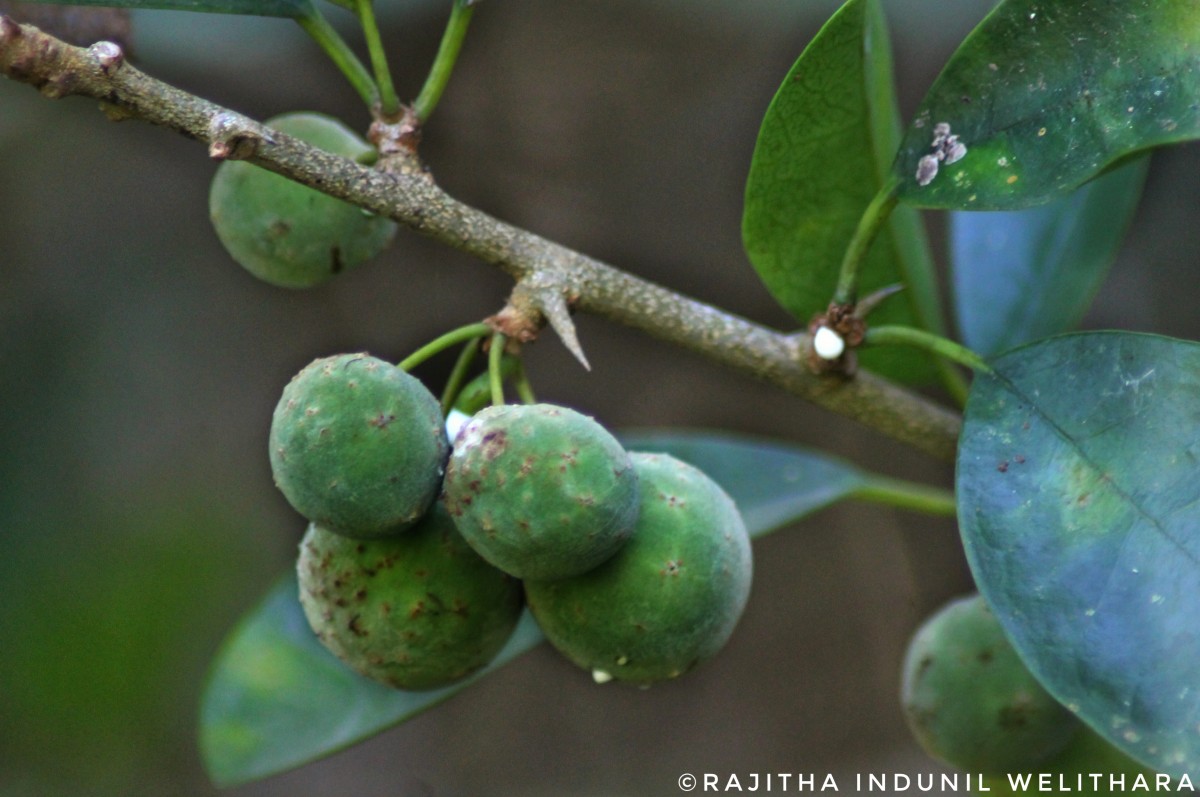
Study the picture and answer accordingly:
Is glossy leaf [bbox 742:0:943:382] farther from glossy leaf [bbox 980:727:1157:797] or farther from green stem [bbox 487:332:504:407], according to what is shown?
glossy leaf [bbox 980:727:1157:797]

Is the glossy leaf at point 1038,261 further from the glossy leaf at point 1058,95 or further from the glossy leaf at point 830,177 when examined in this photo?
the glossy leaf at point 1058,95

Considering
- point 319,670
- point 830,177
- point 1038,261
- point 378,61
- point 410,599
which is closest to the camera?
point 410,599

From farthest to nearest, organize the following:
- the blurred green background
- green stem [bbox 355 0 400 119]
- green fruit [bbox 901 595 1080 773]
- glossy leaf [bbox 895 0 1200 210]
A: the blurred green background → green fruit [bbox 901 595 1080 773] → green stem [bbox 355 0 400 119] → glossy leaf [bbox 895 0 1200 210]

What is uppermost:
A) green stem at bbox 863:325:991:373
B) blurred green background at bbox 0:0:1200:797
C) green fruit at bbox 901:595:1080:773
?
green stem at bbox 863:325:991:373

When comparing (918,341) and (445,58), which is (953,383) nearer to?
(918,341)

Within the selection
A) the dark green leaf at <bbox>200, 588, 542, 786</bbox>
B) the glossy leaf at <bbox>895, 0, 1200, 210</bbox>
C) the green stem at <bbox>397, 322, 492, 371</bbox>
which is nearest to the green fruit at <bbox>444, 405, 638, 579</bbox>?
the green stem at <bbox>397, 322, 492, 371</bbox>

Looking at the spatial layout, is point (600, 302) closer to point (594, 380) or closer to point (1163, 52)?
point (1163, 52)

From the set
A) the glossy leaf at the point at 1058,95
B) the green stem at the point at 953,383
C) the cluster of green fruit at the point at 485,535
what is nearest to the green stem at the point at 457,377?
the cluster of green fruit at the point at 485,535

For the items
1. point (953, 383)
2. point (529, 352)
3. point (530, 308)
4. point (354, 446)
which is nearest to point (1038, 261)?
point (953, 383)
